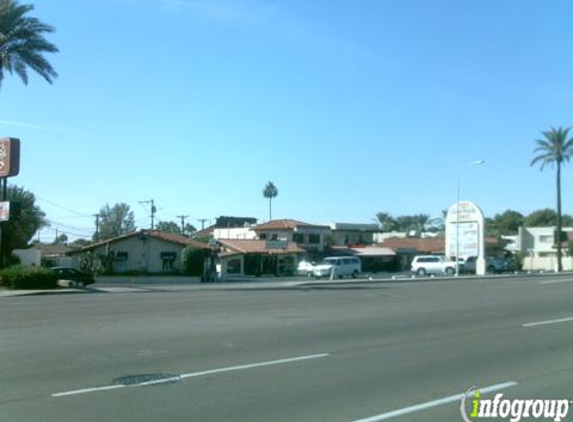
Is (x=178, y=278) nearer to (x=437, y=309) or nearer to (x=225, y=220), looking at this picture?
(x=437, y=309)

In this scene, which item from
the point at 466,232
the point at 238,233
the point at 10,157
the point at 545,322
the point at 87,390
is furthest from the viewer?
the point at 238,233

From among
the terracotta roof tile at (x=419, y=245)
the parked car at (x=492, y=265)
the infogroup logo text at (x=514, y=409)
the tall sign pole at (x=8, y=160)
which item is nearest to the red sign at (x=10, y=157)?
the tall sign pole at (x=8, y=160)

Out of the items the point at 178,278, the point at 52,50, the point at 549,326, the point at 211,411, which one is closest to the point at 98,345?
the point at 211,411

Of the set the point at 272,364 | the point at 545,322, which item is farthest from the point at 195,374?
the point at 545,322

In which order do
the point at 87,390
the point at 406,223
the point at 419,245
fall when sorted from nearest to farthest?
the point at 87,390
the point at 419,245
the point at 406,223

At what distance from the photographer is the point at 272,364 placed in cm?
1091

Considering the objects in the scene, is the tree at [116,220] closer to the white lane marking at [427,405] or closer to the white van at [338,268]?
the white van at [338,268]

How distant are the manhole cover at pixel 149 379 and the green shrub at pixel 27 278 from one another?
30.5 metres

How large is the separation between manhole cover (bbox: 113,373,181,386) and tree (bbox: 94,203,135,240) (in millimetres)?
111241

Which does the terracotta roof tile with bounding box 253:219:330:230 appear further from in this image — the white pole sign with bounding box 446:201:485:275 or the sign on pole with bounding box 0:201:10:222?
the sign on pole with bounding box 0:201:10:222

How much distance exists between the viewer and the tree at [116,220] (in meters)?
119

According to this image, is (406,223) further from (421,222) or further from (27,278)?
(27,278)

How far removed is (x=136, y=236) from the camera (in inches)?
2448

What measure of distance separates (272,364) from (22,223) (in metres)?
57.4
